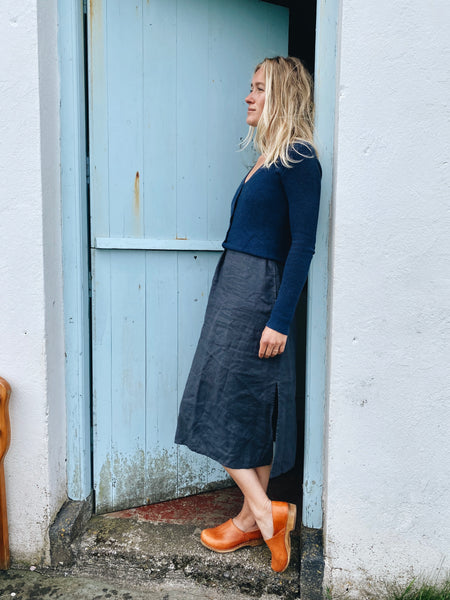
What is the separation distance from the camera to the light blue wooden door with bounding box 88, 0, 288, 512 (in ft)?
7.02

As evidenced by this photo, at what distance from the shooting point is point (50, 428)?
200 centimetres

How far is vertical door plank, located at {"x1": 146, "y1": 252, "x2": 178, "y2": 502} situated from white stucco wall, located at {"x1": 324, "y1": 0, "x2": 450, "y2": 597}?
809 millimetres

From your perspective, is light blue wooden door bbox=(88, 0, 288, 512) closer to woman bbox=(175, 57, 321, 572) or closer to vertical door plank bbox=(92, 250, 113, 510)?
vertical door plank bbox=(92, 250, 113, 510)

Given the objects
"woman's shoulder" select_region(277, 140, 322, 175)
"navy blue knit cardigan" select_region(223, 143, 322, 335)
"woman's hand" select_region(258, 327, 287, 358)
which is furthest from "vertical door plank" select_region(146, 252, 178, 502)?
"woman's shoulder" select_region(277, 140, 322, 175)

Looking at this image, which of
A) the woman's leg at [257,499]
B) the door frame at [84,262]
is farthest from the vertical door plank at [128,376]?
the woman's leg at [257,499]

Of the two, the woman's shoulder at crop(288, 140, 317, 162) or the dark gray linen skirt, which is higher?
the woman's shoulder at crop(288, 140, 317, 162)

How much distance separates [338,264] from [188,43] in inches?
49.6

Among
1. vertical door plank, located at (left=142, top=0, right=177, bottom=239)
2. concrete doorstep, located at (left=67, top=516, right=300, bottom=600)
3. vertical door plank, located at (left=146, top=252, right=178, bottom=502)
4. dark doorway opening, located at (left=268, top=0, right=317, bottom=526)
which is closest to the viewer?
concrete doorstep, located at (left=67, top=516, right=300, bottom=600)

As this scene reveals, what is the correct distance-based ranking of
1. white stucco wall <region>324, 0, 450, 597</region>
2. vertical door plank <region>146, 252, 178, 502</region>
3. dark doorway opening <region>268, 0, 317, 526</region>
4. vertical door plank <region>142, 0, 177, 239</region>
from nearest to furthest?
white stucco wall <region>324, 0, 450, 597</region> → vertical door plank <region>142, 0, 177, 239</region> → vertical door plank <region>146, 252, 178, 502</region> → dark doorway opening <region>268, 0, 317, 526</region>

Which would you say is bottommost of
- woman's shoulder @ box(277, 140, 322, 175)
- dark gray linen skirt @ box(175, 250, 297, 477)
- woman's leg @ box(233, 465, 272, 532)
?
woman's leg @ box(233, 465, 272, 532)

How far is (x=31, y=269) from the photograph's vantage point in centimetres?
191

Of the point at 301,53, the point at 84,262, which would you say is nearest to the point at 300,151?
the point at 84,262

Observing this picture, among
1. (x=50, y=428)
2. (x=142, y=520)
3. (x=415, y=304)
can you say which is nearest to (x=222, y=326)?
(x=415, y=304)

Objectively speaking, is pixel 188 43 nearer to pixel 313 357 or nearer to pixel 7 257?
pixel 7 257
